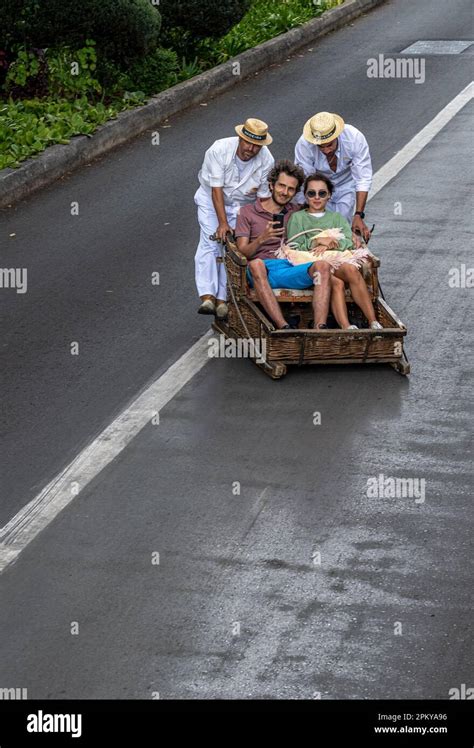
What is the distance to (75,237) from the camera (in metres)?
14.1

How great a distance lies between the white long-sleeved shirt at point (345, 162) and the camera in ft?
37.2

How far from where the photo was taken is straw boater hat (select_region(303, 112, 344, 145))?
11.1 m

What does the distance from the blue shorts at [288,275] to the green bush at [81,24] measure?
7.95 meters

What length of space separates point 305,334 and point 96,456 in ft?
6.32

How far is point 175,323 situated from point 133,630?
4.87m

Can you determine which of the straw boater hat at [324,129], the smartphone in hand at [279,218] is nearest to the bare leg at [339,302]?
the smartphone in hand at [279,218]

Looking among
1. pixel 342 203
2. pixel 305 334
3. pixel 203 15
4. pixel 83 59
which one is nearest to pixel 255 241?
pixel 305 334

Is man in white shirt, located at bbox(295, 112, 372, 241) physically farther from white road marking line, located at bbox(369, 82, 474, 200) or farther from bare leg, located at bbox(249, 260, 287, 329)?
white road marking line, located at bbox(369, 82, 474, 200)

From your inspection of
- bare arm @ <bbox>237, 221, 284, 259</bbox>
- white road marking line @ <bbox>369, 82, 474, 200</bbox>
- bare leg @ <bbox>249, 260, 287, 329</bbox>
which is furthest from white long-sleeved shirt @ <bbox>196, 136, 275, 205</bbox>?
white road marking line @ <bbox>369, 82, 474, 200</bbox>

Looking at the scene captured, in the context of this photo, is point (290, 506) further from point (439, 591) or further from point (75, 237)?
point (75, 237)

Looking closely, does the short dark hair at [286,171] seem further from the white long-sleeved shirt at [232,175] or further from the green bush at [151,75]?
the green bush at [151,75]
